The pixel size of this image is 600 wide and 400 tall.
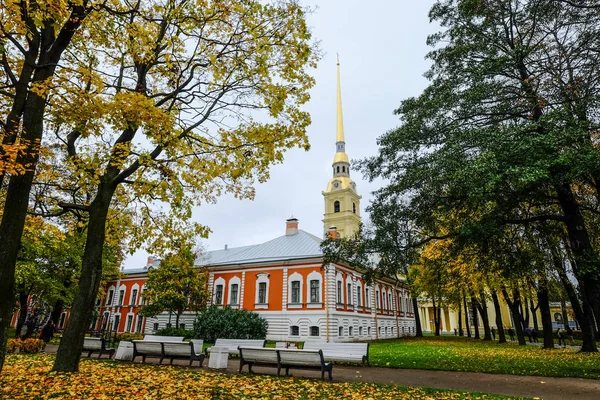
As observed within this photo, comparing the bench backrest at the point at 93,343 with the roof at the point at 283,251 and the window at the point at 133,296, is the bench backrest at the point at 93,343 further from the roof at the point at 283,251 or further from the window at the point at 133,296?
the window at the point at 133,296

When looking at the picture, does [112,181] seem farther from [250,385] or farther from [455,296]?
[455,296]

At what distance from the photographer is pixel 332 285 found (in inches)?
1157

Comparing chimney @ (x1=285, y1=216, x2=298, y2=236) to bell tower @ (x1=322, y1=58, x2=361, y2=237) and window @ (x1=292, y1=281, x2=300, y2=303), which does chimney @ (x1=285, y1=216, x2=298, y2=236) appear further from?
bell tower @ (x1=322, y1=58, x2=361, y2=237)

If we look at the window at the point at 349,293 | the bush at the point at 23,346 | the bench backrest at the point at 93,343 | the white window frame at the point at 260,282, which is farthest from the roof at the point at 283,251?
the bush at the point at 23,346

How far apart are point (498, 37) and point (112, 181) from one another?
46.6ft

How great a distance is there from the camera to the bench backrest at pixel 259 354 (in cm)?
1020

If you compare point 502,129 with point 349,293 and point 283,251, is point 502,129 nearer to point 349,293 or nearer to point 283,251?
point 349,293

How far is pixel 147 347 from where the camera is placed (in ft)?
40.5

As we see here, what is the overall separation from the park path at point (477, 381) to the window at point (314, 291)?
57.6 ft

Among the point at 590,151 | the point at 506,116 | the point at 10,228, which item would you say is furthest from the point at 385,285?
the point at 10,228

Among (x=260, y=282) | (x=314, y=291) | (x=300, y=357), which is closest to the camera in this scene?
(x=300, y=357)

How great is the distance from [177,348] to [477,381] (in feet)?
28.9

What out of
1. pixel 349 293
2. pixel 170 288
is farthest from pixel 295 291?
pixel 170 288

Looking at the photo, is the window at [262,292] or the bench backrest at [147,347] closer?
the bench backrest at [147,347]
